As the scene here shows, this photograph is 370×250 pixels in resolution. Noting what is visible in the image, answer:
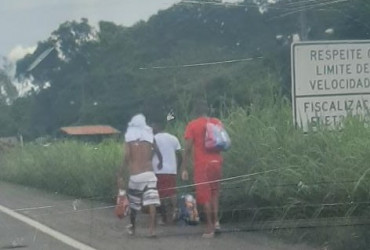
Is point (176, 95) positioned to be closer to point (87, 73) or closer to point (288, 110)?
point (87, 73)

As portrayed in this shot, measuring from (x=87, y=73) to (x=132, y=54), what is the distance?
126cm

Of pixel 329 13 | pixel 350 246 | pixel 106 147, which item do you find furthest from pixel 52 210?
pixel 350 246

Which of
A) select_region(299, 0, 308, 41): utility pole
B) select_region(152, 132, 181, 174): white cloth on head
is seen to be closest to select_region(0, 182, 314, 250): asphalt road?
select_region(152, 132, 181, 174): white cloth on head

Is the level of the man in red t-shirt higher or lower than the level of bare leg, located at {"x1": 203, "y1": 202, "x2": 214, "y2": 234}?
higher

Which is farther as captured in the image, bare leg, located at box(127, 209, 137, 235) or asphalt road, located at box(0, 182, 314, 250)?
bare leg, located at box(127, 209, 137, 235)

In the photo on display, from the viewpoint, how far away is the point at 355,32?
17375 millimetres

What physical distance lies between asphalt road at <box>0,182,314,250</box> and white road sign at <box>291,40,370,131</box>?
2186 millimetres

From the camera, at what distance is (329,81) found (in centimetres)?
1448

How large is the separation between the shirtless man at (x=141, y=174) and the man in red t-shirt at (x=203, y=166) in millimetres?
555

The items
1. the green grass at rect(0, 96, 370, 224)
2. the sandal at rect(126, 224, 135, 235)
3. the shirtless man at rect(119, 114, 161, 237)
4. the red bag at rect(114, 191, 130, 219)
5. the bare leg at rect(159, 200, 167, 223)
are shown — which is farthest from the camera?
the bare leg at rect(159, 200, 167, 223)

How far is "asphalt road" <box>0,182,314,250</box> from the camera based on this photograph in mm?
12359

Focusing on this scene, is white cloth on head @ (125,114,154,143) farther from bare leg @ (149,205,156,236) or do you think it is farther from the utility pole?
the utility pole

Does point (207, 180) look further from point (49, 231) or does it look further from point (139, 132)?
point (49, 231)

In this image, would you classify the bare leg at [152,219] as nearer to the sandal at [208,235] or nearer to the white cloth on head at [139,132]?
the sandal at [208,235]
